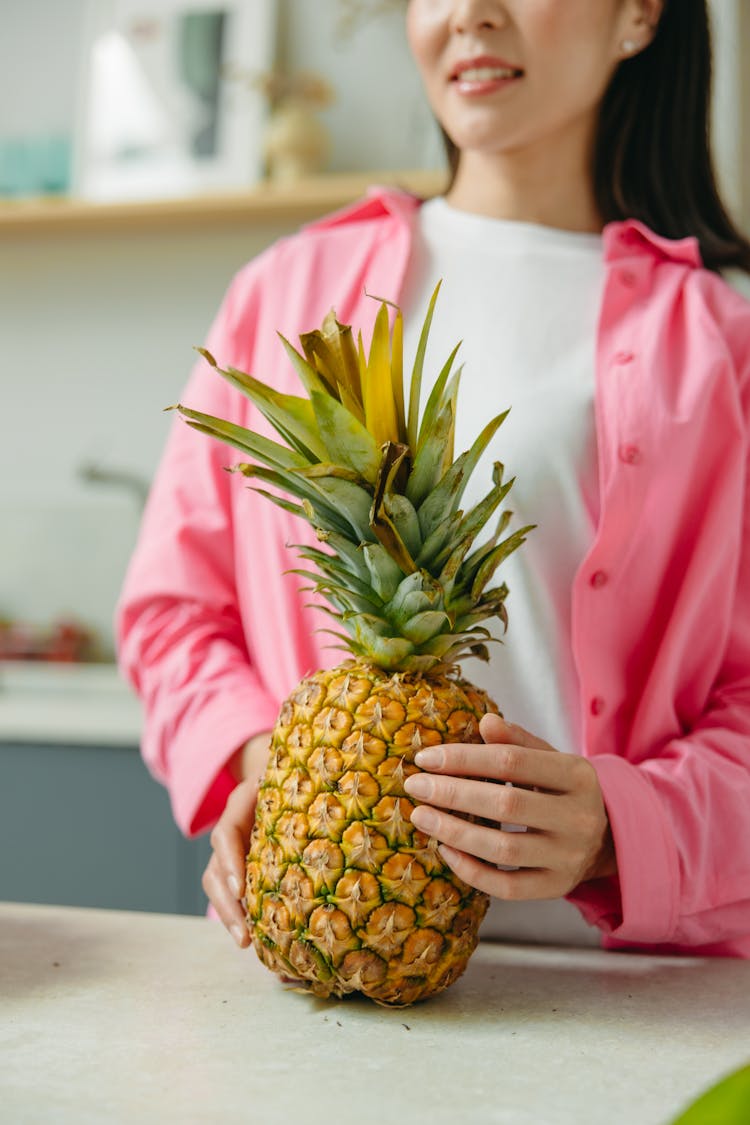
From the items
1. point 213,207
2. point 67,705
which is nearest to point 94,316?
point 213,207

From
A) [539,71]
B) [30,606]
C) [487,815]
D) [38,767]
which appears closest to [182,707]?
[487,815]

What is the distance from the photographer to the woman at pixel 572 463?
3.45 feet

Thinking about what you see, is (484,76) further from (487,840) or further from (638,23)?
(487,840)

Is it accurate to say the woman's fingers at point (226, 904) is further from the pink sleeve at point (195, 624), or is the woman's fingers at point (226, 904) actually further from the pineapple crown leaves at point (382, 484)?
the pineapple crown leaves at point (382, 484)

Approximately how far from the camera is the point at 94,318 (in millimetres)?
3035

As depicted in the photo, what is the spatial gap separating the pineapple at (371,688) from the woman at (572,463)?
13cm

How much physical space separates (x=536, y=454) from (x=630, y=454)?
90 mm

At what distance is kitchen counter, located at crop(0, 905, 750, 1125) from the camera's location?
690 mm

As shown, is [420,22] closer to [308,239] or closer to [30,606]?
[308,239]

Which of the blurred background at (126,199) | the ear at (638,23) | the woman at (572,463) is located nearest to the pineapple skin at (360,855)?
the woman at (572,463)

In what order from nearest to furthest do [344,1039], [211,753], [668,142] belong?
1. [344,1039]
2. [211,753]
3. [668,142]

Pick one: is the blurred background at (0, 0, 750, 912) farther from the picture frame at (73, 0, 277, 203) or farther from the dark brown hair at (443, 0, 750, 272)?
the dark brown hair at (443, 0, 750, 272)

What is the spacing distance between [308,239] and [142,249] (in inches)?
70.5

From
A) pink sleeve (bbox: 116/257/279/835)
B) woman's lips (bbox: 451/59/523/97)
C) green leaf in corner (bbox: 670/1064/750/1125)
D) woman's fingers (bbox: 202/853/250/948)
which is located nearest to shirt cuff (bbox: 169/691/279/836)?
pink sleeve (bbox: 116/257/279/835)
